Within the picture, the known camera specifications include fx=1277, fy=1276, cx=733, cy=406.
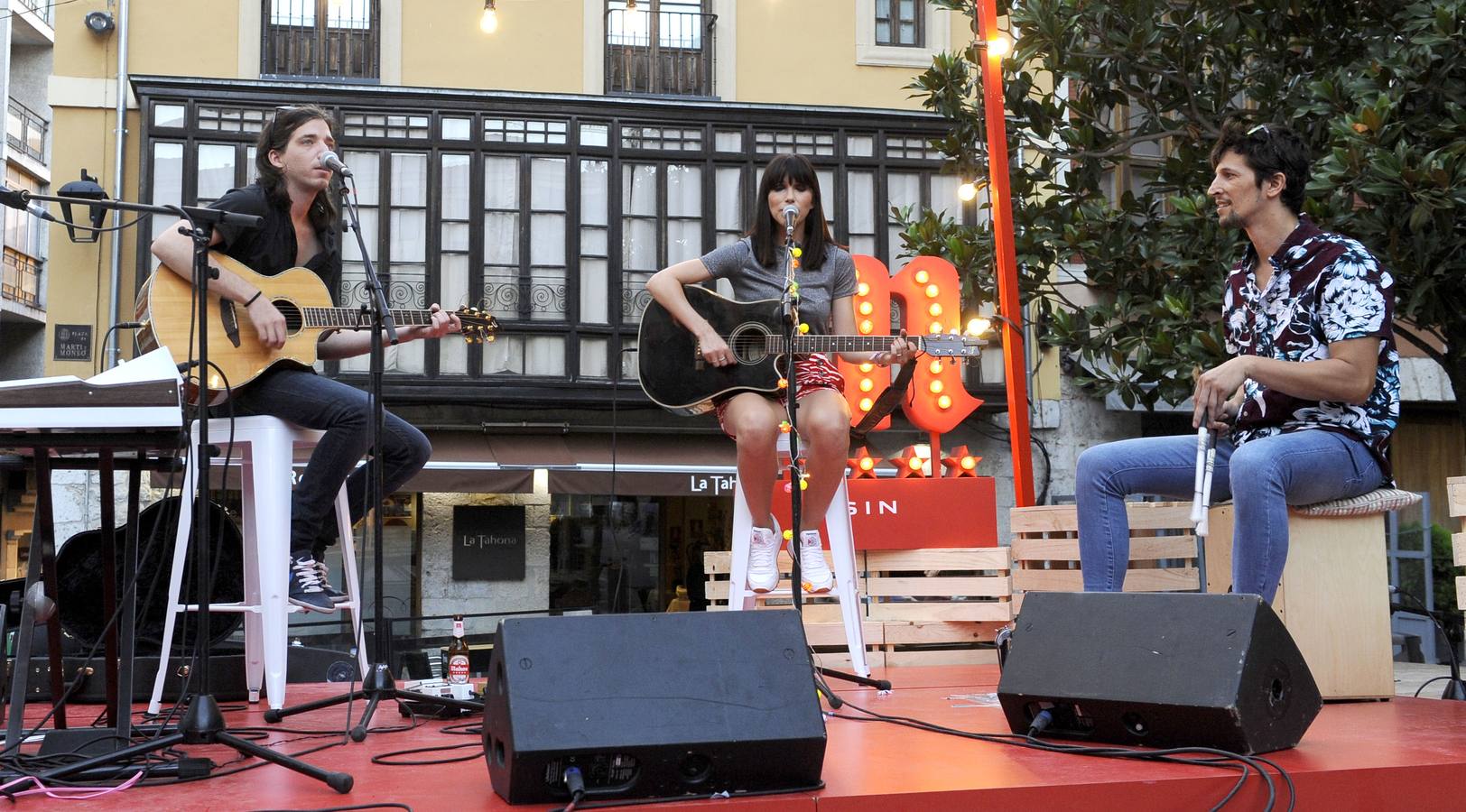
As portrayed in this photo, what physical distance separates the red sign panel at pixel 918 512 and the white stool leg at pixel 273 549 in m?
2.60

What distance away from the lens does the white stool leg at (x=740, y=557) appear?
3902 mm

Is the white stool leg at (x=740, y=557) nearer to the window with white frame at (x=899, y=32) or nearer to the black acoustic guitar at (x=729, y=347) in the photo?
the black acoustic guitar at (x=729, y=347)

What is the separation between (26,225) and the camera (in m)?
18.1

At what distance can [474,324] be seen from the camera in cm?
400

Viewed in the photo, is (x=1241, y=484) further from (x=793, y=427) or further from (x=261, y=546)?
(x=261, y=546)

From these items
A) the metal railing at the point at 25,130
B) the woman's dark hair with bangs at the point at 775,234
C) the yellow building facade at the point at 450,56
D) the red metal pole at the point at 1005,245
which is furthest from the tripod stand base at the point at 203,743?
the metal railing at the point at 25,130

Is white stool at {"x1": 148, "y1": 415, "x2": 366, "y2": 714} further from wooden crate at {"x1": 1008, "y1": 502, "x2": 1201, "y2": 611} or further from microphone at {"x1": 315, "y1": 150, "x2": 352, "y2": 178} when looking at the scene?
wooden crate at {"x1": 1008, "y1": 502, "x2": 1201, "y2": 611}

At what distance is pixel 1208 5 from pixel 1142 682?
255 inches

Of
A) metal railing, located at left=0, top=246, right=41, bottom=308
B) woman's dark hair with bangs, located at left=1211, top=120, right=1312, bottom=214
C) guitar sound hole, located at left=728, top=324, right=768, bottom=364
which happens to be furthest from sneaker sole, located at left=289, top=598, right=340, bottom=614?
metal railing, located at left=0, top=246, right=41, bottom=308

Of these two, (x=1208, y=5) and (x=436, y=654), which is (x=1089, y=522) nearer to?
(x=436, y=654)

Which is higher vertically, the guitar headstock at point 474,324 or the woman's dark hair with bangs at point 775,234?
the woman's dark hair with bangs at point 775,234

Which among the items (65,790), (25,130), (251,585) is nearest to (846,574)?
(251,585)

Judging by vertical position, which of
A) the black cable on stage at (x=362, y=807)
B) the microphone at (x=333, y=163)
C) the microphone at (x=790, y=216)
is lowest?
the black cable on stage at (x=362, y=807)

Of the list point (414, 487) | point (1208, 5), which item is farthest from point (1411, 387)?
point (414, 487)
